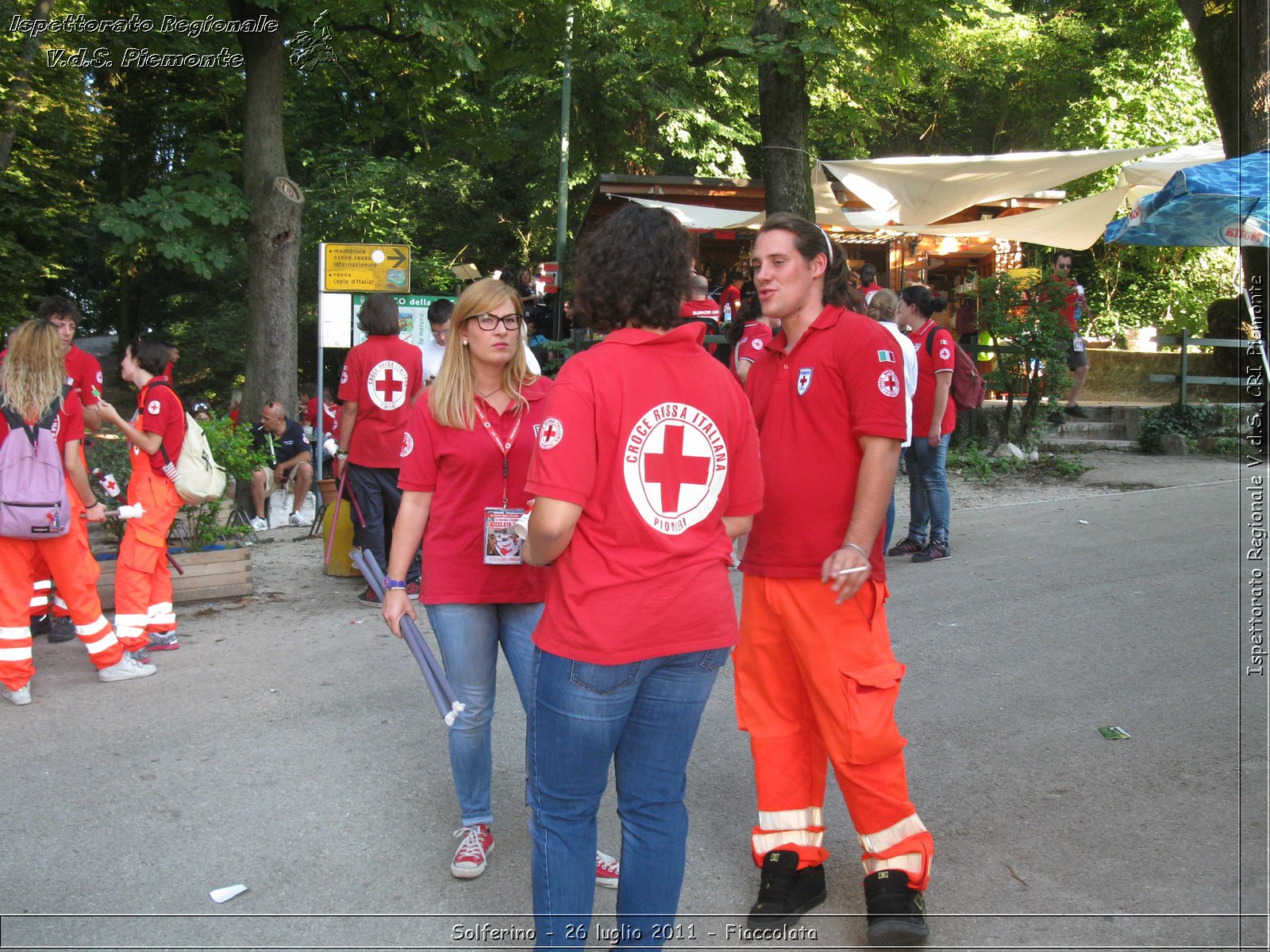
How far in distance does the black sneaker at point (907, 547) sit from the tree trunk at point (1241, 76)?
120 inches

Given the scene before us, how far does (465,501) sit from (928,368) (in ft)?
17.3

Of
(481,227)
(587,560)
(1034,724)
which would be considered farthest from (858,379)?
(481,227)

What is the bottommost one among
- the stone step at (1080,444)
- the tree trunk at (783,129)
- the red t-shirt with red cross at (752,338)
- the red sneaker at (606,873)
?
the red sneaker at (606,873)

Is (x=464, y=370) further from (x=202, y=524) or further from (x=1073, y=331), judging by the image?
(x=1073, y=331)

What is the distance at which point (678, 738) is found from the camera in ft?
8.96

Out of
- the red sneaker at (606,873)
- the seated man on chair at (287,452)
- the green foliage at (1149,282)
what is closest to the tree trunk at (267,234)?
the seated man on chair at (287,452)

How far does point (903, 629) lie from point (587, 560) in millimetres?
4256

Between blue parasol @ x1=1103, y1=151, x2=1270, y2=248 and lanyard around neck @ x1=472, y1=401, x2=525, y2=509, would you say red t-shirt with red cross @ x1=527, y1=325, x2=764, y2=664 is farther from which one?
blue parasol @ x1=1103, y1=151, x2=1270, y2=248

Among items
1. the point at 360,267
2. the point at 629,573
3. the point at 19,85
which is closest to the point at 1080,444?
the point at 360,267

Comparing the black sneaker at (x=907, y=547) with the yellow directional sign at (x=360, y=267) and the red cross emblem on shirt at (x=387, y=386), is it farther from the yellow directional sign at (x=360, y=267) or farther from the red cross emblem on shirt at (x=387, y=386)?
the yellow directional sign at (x=360, y=267)

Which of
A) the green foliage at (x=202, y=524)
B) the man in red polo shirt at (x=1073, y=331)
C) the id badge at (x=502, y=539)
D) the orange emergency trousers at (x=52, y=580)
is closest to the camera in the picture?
the id badge at (x=502, y=539)

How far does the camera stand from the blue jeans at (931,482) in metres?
8.09

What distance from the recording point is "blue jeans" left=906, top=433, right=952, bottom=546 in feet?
26.6

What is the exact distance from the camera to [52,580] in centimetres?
618
